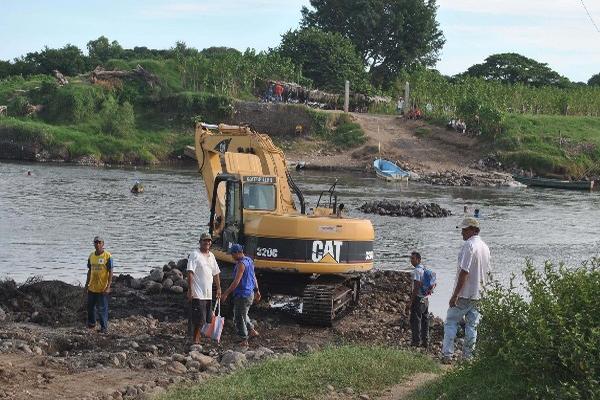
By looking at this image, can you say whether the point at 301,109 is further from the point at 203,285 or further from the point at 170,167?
the point at 203,285

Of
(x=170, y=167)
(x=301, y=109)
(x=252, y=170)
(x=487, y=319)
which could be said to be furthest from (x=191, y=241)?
(x=301, y=109)

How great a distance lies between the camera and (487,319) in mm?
→ 10406

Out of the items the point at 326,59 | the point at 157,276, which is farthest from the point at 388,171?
the point at 157,276

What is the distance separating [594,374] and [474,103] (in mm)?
64475

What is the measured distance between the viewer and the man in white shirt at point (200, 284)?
15.0 metres

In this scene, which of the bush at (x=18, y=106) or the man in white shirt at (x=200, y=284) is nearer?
the man in white shirt at (x=200, y=284)

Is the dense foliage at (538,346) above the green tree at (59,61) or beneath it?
beneath

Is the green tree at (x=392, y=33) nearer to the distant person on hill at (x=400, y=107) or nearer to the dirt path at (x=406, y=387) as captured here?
the distant person on hill at (x=400, y=107)

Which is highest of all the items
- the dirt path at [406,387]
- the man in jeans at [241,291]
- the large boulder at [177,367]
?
the man in jeans at [241,291]

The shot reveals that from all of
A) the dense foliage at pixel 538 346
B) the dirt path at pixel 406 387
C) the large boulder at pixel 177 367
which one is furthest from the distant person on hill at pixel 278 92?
the dense foliage at pixel 538 346

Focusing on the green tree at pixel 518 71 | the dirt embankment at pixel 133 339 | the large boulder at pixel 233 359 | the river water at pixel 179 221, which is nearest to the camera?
the dirt embankment at pixel 133 339

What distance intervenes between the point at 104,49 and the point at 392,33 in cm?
3254

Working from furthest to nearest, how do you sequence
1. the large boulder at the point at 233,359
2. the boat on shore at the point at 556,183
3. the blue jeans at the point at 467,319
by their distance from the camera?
the boat on shore at the point at 556,183, the blue jeans at the point at 467,319, the large boulder at the point at 233,359

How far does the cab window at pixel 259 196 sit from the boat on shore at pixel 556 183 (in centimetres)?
4695
